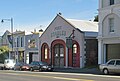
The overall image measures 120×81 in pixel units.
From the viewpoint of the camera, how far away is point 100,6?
128ft

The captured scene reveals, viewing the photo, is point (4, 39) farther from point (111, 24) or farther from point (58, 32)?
point (111, 24)

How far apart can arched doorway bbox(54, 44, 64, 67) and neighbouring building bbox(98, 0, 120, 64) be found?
29.1 ft

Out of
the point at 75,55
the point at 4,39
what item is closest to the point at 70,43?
the point at 75,55

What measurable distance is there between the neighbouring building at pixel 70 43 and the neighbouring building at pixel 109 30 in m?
4.30

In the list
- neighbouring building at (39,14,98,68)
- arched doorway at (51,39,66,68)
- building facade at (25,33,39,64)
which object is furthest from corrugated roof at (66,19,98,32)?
building facade at (25,33,39,64)

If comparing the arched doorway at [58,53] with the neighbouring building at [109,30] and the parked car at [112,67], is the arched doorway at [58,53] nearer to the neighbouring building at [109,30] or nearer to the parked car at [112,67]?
the neighbouring building at [109,30]

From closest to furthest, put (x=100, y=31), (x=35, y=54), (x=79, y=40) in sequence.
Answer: (x=100, y=31), (x=79, y=40), (x=35, y=54)

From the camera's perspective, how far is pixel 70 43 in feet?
145

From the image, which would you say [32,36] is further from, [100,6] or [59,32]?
[100,6]

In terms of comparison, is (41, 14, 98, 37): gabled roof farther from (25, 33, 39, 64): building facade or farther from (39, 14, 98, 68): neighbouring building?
(25, 33, 39, 64): building facade

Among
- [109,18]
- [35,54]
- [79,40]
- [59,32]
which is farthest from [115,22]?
[35,54]

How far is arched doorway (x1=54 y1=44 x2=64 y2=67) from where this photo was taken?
155 feet

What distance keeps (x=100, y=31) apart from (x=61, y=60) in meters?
9.80

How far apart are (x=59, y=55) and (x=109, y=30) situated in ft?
38.0
